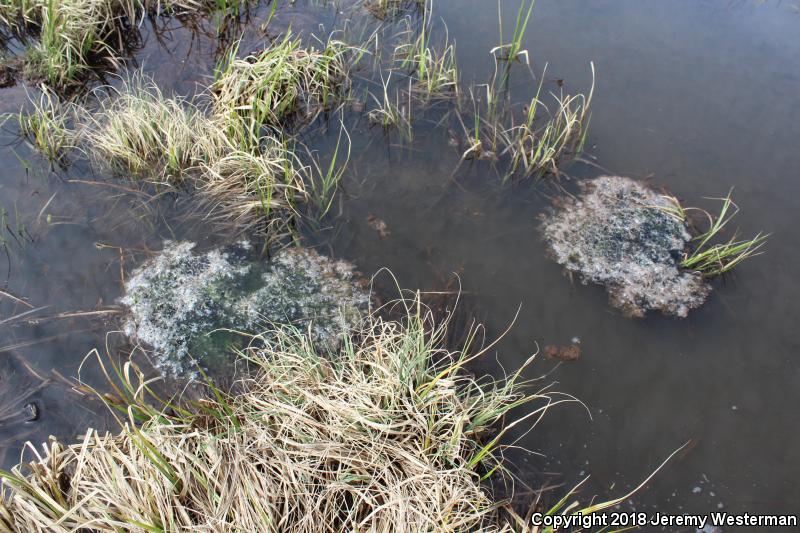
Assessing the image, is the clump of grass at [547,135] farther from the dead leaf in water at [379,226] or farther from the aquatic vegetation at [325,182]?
the aquatic vegetation at [325,182]

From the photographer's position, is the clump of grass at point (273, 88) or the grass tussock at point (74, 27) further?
the grass tussock at point (74, 27)

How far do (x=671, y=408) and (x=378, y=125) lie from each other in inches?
101

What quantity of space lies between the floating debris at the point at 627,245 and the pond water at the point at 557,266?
3.9 inches

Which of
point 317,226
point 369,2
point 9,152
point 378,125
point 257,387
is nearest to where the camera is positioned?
point 257,387

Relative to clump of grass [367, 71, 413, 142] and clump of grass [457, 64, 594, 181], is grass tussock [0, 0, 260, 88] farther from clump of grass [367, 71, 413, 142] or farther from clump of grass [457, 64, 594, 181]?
clump of grass [457, 64, 594, 181]

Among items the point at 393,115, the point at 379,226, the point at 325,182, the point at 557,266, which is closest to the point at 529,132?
the point at 393,115

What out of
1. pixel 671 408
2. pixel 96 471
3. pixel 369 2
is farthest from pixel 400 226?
pixel 369 2

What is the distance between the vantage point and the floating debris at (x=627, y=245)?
295cm

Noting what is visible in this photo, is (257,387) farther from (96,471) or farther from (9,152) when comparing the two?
(9,152)

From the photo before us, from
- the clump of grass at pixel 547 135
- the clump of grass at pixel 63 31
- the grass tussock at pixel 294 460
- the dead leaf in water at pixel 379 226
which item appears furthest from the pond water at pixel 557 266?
the grass tussock at pixel 294 460

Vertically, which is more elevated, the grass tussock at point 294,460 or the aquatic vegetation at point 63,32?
the aquatic vegetation at point 63,32

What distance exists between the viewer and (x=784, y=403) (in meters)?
2.59

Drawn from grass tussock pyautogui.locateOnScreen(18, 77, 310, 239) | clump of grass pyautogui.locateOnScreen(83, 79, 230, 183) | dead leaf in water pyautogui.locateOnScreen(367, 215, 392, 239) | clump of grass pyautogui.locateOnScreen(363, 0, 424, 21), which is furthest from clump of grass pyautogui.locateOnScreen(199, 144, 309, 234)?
clump of grass pyautogui.locateOnScreen(363, 0, 424, 21)

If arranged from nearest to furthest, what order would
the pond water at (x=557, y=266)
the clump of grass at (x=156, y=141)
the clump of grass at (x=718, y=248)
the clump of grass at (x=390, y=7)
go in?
the pond water at (x=557, y=266), the clump of grass at (x=718, y=248), the clump of grass at (x=156, y=141), the clump of grass at (x=390, y=7)
